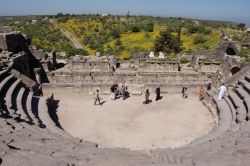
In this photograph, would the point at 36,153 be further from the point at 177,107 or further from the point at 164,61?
the point at 164,61

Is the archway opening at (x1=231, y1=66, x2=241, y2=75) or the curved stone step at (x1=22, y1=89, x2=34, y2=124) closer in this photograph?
the curved stone step at (x1=22, y1=89, x2=34, y2=124)

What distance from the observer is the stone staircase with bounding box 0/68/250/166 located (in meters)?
8.66

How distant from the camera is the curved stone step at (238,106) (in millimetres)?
15620

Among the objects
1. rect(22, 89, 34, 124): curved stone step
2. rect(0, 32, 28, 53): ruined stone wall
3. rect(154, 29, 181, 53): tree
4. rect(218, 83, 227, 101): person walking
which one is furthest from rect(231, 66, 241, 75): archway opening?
rect(154, 29, 181, 53): tree

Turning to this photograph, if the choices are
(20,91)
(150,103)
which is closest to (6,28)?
(20,91)

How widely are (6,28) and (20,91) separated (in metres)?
14.0

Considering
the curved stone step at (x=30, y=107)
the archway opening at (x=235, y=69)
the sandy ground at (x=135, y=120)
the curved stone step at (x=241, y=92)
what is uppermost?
the archway opening at (x=235, y=69)

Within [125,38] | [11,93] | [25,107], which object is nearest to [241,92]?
[25,107]

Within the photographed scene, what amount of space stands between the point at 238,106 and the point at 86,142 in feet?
29.3

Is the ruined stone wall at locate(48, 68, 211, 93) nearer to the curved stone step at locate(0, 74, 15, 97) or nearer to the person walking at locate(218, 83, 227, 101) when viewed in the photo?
the person walking at locate(218, 83, 227, 101)

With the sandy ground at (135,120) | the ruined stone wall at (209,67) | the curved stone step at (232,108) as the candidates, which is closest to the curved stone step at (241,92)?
the curved stone step at (232,108)

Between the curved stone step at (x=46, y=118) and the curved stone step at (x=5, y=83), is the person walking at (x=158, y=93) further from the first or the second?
the curved stone step at (x=5, y=83)

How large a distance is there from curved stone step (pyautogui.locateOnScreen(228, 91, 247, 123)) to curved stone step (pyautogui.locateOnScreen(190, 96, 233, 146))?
500 mm

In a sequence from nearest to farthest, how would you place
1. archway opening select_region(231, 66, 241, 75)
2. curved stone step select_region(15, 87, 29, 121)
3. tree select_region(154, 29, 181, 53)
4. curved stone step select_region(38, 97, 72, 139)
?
curved stone step select_region(38, 97, 72, 139) → curved stone step select_region(15, 87, 29, 121) → archway opening select_region(231, 66, 241, 75) → tree select_region(154, 29, 181, 53)
